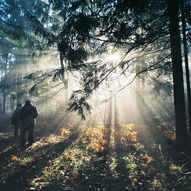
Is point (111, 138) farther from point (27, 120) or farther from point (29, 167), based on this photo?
point (27, 120)

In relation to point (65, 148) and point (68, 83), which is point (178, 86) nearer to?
point (65, 148)

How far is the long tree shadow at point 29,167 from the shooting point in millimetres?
3824

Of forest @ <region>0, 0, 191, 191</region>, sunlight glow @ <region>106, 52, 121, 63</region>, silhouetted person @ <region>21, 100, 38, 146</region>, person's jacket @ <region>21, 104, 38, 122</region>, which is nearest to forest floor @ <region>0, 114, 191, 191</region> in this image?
forest @ <region>0, 0, 191, 191</region>

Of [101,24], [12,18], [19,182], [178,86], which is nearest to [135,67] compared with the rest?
[178,86]

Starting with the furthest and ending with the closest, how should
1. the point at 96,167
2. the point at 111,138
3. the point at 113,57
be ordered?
the point at 111,138, the point at 113,57, the point at 96,167

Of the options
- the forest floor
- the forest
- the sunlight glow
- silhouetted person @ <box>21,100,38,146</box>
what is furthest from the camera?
silhouetted person @ <box>21,100,38,146</box>

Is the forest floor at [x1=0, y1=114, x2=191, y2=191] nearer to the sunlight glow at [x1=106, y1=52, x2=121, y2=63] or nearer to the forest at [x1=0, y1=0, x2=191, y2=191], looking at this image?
the forest at [x1=0, y1=0, x2=191, y2=191]

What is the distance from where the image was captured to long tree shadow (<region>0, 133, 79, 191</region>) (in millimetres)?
3824

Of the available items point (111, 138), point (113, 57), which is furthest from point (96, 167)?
point (113, 57)

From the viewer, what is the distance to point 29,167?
4723 mm

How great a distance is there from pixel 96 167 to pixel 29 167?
2288 millimetres

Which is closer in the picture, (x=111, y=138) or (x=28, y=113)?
(x=28, y=113)

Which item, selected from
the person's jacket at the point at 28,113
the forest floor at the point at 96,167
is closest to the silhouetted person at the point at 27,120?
the person's jacket at the point at 28,113

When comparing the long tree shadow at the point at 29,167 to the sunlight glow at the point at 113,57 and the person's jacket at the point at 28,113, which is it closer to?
A: the person's jacket at the point at 28,113
